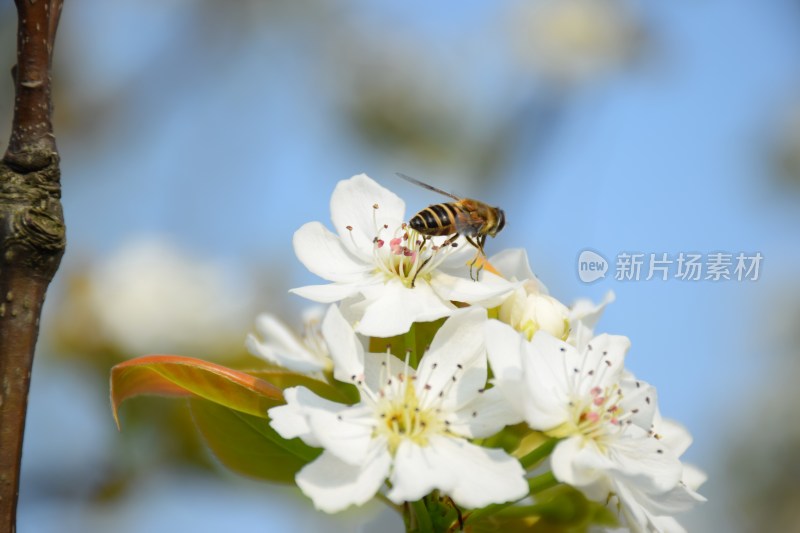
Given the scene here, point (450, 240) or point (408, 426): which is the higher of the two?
point (450, 240)

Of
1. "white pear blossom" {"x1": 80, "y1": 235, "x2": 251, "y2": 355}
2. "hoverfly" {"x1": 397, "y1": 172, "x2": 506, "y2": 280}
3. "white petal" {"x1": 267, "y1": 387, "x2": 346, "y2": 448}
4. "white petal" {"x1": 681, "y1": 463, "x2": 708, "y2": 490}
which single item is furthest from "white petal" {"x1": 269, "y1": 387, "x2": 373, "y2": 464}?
"white pear blossom" {"x1": 80, "y1": 235, "x2": 251, "y2": 355}

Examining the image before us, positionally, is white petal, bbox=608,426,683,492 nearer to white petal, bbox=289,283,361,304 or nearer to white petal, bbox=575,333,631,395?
white petal, bbox=575,333,631,395

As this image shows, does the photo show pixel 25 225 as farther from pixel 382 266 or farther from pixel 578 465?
pixel 578 465

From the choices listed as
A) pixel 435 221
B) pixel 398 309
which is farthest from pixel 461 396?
pixel 435 221

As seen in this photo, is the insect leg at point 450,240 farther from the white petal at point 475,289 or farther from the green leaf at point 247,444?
the green leaf at point 247,444

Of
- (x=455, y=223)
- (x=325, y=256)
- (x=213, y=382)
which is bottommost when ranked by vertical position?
(x=213, y=382)

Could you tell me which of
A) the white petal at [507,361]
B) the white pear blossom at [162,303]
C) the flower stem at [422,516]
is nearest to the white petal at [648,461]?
the white petal at [507,361]
